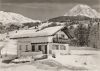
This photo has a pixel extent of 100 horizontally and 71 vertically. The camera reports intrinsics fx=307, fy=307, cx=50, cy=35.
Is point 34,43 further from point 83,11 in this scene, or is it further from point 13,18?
point 83,11

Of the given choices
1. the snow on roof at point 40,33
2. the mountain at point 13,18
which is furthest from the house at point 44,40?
the mountain at point 13,18

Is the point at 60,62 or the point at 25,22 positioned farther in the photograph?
the point at 25,22

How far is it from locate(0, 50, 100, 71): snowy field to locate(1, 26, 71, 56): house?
7 cm

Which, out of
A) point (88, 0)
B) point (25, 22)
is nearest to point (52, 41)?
point (25, 22)

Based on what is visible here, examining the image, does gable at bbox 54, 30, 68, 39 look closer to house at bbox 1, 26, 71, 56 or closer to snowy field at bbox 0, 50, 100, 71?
house at bbox 1, 26, 71, 56

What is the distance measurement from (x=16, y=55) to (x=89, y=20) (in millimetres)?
657

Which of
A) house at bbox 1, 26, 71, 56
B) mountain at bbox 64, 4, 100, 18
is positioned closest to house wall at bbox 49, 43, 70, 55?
house at bbox 1, 26, 71, 56

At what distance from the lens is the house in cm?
242

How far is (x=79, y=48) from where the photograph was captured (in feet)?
7.98

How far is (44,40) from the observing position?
2.44 meters

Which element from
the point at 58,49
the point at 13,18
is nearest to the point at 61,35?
the point at 58,49

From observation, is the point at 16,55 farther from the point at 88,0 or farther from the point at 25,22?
the point at 88,0

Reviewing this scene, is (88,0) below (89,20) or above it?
above

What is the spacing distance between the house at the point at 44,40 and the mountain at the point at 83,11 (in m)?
0.14
